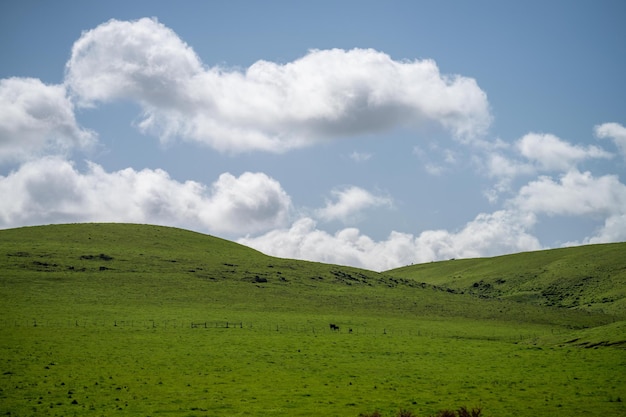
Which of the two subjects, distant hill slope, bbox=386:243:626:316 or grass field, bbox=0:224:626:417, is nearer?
grass field, bbox=0:224:626:417

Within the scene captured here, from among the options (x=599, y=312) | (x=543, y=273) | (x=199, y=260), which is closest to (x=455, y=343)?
(x=599, y=312)

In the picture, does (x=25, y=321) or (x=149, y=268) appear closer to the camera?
(x=25, y=321)

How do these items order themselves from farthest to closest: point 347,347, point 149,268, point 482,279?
point 482,279 → point 149,268 → point 347,347

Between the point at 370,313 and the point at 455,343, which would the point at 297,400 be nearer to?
the point at 455,343

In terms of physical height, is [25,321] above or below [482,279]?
below

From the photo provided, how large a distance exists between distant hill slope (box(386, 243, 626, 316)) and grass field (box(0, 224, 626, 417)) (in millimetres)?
6566

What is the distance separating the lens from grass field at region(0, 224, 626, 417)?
39562 mm

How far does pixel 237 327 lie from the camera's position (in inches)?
3051

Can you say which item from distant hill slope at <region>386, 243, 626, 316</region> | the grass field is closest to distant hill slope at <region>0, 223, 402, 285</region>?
the grass field

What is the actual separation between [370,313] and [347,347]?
33515 mm

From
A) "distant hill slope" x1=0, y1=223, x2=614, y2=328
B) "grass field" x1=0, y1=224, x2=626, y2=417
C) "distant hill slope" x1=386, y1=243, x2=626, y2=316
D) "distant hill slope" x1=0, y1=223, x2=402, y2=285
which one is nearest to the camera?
"grass field" x1=0, y1=224, x2=626, y2=417

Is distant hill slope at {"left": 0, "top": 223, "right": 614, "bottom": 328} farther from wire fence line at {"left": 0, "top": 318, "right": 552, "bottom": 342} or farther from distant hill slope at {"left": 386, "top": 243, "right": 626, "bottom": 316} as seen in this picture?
distant hill slope at {"left": 386, "top": 243, "right": 626, "bottom": 316}

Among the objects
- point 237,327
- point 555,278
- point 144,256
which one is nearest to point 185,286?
point 144,256

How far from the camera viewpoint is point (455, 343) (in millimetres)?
71312
